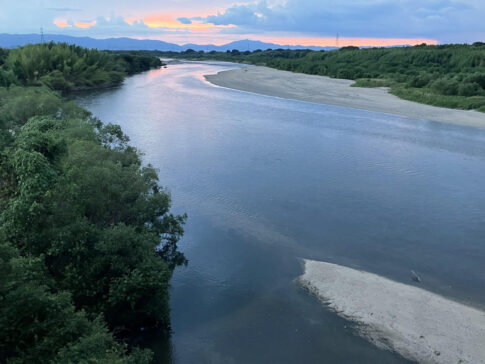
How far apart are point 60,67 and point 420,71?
4310 cm

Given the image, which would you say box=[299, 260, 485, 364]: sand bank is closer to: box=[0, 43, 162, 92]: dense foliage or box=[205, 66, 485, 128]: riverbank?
box=[205, 66, 485, 128]: riverbank

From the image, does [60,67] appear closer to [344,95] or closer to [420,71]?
[344,95]

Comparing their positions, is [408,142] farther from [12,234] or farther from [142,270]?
[12,234]

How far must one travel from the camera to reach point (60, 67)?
48.6 meters

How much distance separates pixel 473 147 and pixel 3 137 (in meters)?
23.4

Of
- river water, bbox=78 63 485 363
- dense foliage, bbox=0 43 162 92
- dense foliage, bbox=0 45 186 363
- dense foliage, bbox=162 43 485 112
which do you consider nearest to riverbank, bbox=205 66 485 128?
dense foliage, bbox=162 43 485 112

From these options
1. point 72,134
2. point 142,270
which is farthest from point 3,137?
point 142,270

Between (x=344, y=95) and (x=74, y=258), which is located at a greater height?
(x=344, y=95)

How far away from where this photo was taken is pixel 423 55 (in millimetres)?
61250

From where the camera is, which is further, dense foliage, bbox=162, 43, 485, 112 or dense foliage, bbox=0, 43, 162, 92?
dense foliage, bbox=0, 43, 162, 92

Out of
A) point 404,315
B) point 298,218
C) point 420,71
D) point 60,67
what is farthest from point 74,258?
point 420,71

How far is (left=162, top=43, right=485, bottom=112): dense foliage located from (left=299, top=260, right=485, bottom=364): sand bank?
29.0m

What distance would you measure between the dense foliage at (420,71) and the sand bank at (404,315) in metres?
29.0

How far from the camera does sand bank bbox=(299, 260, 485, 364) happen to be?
8.88m
